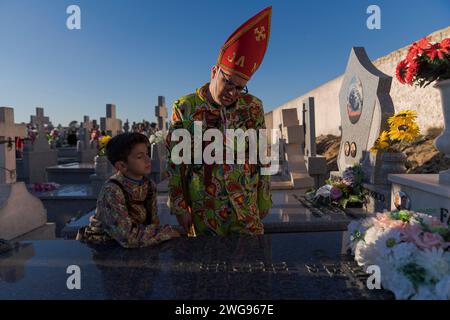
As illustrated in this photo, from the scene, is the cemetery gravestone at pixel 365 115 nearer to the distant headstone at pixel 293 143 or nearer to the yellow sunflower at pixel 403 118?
the yellow sunflower at pixel 403 118

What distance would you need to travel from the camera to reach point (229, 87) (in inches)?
85.3

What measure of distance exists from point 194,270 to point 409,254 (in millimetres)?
979

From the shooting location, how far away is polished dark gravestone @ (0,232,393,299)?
1.54 meters

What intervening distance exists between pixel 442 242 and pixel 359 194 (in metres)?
3.88

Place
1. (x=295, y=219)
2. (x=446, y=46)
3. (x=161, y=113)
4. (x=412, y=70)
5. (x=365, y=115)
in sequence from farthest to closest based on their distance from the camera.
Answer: (x=161, y=113)
(x=365, y=115)
(x=295, y=219)
(x=412, y=70)
(x=446, y=46)

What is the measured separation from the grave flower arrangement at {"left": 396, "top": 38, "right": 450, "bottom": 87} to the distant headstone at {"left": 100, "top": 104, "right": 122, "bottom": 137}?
54.5 feet

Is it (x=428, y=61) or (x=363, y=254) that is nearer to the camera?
(x=363, y=254)

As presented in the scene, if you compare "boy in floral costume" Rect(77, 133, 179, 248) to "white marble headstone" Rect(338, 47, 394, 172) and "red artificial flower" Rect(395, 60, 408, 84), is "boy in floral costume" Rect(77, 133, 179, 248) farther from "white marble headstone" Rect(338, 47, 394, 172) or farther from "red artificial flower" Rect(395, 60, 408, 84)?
"white marble headstone" Rect(338, 47, 394, 172)

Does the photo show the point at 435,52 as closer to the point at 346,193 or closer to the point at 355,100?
the point at 346,193

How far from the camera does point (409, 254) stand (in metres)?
1.48

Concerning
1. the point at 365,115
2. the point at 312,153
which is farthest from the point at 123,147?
the point at 312,153
